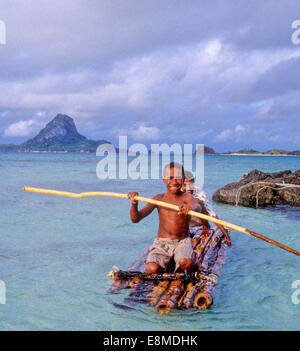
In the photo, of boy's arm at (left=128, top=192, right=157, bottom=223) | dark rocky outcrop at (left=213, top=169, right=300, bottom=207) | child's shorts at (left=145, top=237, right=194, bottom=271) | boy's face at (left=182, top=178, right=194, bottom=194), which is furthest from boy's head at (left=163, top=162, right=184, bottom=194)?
dark rocky outcrop at (left=213, top=169, right=300, bottom=207)

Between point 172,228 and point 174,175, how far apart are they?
0.77 m

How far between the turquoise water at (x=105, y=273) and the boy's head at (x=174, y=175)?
1.54 metres

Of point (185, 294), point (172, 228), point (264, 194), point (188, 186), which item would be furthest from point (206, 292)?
point (264, 194)

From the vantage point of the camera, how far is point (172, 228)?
506 centimetres

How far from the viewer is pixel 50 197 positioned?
14.1m

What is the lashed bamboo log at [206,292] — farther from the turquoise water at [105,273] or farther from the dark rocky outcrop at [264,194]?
the dark rocky outcrop at [264,194]

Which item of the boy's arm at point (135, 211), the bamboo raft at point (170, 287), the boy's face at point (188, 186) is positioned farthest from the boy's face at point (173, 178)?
the boy's face at point (188, 186)

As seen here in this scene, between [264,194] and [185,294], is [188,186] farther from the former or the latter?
[264,194]

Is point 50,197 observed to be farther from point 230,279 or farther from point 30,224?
point 230,279

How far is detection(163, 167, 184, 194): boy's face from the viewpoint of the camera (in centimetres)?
478

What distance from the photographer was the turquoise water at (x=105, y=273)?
169 inches

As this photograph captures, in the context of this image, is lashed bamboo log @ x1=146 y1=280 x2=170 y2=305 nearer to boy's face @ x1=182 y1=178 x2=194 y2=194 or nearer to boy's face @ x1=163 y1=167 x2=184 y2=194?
boy's face @ x1=163 y1=167 x2=184 y2=194
